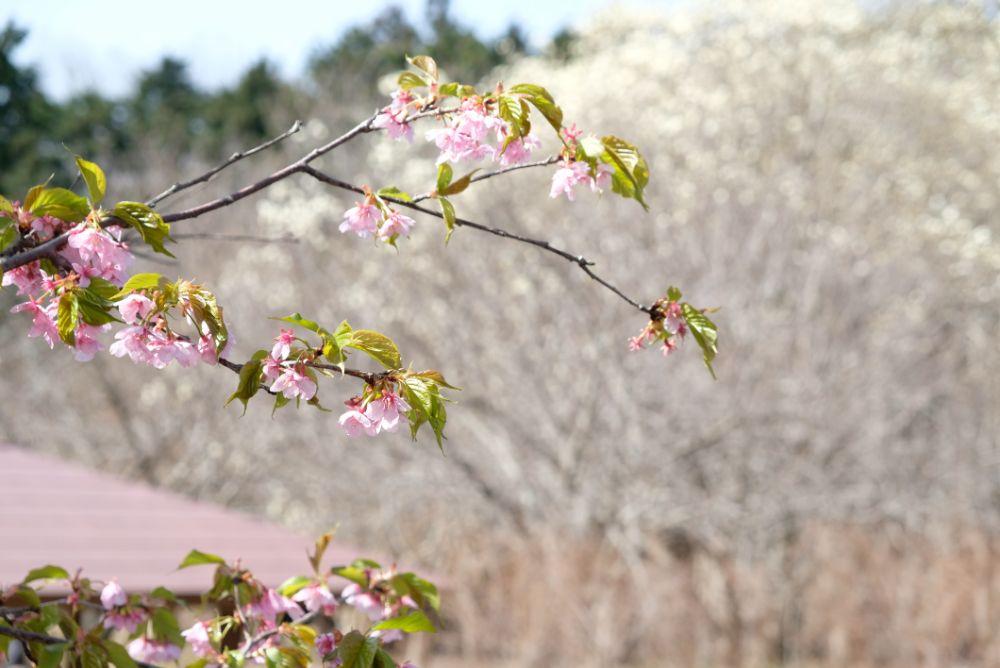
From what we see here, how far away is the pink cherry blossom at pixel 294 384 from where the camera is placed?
1922 mm

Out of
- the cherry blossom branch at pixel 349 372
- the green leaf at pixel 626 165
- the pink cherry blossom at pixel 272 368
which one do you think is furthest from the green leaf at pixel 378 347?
the green leaf at pixel 626 165

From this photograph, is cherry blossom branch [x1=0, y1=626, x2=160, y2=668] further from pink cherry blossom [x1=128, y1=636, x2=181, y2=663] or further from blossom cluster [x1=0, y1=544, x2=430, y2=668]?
A: pink cherry blossom [x1=128, y1=636, x2=181, y2=663]

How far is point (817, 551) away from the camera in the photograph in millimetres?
12648

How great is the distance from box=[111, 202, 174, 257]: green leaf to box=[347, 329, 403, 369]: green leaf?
35cm

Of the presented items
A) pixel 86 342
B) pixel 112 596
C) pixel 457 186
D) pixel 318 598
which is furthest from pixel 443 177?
pixel 112 596

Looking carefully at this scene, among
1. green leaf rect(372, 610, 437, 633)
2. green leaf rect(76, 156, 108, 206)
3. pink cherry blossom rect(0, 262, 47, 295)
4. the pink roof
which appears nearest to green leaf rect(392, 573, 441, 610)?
green leaf rect(372, 610, 437, 633)

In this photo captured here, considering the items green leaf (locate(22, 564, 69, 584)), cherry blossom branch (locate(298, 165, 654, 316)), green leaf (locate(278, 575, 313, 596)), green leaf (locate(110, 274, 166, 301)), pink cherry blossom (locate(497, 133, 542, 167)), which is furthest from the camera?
green leaf (locate(278, 575, 313, 596))

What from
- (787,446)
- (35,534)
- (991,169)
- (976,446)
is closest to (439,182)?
(35,534)

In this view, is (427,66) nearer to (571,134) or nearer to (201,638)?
(571,134)

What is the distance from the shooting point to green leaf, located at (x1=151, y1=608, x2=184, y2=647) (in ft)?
9.05

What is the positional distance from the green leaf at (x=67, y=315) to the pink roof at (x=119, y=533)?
4650 millimetres

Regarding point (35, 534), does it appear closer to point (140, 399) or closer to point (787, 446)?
point (787, 446)

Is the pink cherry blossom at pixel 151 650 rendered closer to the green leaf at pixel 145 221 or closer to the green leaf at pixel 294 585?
the green leaf at pixel 294 585

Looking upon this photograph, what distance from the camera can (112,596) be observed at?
2.73m
